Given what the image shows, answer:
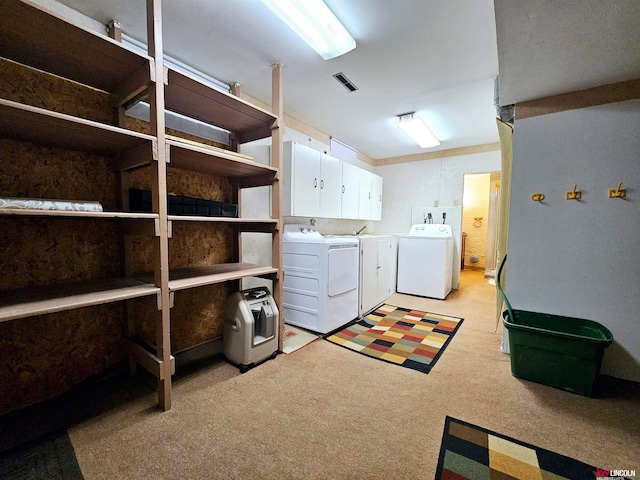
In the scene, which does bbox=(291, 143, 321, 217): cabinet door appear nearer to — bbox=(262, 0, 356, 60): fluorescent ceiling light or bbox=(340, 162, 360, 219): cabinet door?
bbox=(340, 162, 360, 219): cabinet door

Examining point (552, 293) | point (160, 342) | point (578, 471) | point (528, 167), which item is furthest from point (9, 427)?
point (528, 167)

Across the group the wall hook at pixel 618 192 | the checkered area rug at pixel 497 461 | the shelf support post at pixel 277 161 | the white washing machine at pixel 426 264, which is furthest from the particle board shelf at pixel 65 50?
the white washing machine at pixel 426 264

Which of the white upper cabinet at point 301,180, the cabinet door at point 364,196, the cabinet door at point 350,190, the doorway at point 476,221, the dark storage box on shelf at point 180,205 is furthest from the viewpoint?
the doorway at point 476,221

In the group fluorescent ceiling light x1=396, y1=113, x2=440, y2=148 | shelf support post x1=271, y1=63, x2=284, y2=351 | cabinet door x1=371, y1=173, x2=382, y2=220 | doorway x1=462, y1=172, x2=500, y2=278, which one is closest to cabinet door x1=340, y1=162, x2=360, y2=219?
cabinet door x1=371, y1=173, x2=382, y2=220

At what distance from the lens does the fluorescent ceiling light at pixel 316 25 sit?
146cm

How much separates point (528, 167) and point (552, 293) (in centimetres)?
97

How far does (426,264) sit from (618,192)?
7.63 ft

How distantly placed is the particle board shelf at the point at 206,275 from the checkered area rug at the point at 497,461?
1489 millimetres

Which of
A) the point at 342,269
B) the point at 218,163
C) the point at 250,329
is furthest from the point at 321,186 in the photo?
the point at 250,329

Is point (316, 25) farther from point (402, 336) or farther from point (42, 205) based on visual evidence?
point (402, 336)

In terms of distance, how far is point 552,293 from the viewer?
6.18ft

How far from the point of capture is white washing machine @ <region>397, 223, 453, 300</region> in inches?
148

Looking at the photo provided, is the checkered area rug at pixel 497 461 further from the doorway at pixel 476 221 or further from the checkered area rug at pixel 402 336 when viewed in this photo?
the doorway at pixel 476 221

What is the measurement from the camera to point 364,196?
4.09m
